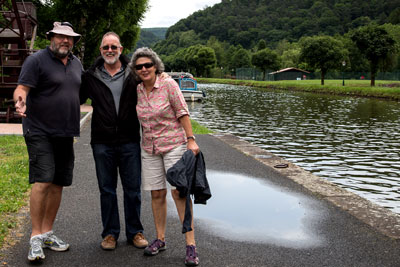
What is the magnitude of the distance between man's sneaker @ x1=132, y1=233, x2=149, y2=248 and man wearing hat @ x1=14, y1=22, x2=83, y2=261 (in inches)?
24.6

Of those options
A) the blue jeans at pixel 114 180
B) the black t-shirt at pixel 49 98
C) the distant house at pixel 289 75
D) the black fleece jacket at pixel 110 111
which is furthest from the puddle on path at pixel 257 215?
the distant house at pixel 289 75

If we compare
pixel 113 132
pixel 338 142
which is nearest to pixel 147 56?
pixel 113 132

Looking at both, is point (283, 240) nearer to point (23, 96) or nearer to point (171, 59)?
point (23, 96)

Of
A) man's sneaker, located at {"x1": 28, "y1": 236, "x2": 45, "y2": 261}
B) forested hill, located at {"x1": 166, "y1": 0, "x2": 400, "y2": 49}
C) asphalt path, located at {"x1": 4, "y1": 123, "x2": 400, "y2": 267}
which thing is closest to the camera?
man's sneaker, located at {"x1": 28, "y1": 236, "x2": 45, "y2": 261}

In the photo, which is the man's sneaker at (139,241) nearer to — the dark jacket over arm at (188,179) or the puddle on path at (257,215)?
the dark jacket over arm at (188,179)

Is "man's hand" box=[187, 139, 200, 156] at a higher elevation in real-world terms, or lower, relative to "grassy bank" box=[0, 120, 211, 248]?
higher

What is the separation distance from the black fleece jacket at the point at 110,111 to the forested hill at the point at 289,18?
128556mm

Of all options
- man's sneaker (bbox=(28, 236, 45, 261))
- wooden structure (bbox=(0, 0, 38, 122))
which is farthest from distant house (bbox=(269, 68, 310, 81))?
man's sneaker (bbox=(28, 236, 45, 261))

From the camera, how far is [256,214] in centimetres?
555

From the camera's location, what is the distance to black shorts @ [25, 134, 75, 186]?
4047 millimetres

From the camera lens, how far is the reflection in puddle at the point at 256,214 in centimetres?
473

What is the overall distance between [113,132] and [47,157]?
0.62 meters

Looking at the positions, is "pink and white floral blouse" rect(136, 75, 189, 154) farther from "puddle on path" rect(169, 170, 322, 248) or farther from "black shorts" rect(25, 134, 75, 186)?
"puddle on path" rect(169, 170, 322, 248)

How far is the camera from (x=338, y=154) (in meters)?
12.0
